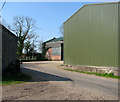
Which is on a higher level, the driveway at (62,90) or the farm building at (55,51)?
the farm building at (55,51)

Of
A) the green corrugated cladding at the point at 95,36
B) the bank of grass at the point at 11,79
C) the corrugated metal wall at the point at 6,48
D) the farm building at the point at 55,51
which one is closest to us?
the bank of grass at the point at 11,79

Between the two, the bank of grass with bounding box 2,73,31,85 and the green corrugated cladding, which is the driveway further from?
the green corrugated cladding

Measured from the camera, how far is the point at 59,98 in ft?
16.6

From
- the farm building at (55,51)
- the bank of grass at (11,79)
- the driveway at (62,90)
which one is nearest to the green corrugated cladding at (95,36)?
the driveway at (62,90)

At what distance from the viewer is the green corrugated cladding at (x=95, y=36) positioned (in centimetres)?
1168

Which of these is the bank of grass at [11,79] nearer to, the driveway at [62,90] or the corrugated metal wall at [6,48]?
the driveway at [62,90]

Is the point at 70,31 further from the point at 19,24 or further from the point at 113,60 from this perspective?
the point at 19,24

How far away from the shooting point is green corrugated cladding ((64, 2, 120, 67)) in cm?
1168

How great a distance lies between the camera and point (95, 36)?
12719 millimetres

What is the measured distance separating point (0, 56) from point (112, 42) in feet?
31.6

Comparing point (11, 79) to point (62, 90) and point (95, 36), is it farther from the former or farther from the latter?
point (95, 36)

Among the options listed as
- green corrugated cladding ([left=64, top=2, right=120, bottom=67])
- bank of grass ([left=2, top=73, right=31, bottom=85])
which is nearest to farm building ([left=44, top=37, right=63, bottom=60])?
green corrugated cladding ([left=64, top=2, right=120, bottom=67])

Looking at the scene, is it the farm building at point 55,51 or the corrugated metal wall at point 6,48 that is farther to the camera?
the farm building at point 55,51

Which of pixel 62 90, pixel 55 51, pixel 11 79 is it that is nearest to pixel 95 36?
pixel 62 90
